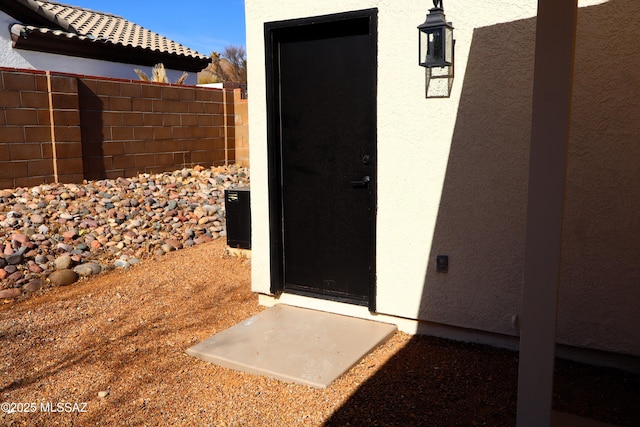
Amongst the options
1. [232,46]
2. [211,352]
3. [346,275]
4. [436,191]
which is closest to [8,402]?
[211,352]

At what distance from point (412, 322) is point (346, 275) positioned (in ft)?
2.20

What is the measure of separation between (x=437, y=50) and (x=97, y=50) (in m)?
12.1

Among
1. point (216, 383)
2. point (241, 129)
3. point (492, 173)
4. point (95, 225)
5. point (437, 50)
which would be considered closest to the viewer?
point (216, 383)

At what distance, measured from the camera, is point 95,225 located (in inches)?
277

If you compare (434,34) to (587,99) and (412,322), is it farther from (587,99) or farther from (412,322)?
(412,322)

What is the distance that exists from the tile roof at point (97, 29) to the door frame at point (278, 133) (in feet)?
31.7

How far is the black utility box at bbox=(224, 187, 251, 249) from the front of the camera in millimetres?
6090

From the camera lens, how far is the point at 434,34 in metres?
3.61

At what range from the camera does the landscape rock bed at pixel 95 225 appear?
231 inches

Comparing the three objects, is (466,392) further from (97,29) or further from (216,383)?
(97,29)

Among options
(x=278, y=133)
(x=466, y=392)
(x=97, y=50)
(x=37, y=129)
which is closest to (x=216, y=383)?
(x=466, y=392)

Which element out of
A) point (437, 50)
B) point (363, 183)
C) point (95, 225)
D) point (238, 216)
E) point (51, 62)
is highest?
point (51, 62)

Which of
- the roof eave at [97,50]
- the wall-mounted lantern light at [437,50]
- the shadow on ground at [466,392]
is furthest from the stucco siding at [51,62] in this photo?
the shadow on ground at [466,392]

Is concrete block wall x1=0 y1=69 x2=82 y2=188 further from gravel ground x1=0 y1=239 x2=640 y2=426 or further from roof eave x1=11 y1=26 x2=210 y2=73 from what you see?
roof eave x1=11 y1=26 x2=210 y2=73
